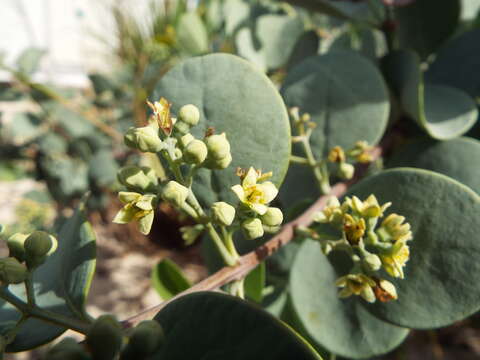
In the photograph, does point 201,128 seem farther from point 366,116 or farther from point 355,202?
point 366,116

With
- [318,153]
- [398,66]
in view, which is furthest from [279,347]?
[398,66]

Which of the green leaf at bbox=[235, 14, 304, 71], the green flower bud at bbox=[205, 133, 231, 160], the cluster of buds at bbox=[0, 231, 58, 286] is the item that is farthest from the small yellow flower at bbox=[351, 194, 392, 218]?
the green leaf at bbox=[235, 14, 304, 71]

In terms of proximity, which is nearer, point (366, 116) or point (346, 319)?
point (346, 319)

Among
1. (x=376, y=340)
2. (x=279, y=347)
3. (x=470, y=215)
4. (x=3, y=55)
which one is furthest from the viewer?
(x=3, y=55)

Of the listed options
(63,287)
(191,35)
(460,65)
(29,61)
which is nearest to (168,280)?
(63,287)

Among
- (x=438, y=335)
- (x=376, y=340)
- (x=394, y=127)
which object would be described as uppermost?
(x=394, y=127)

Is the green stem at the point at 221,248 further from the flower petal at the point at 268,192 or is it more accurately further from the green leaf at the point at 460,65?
the green leaf at the point at 460,65
